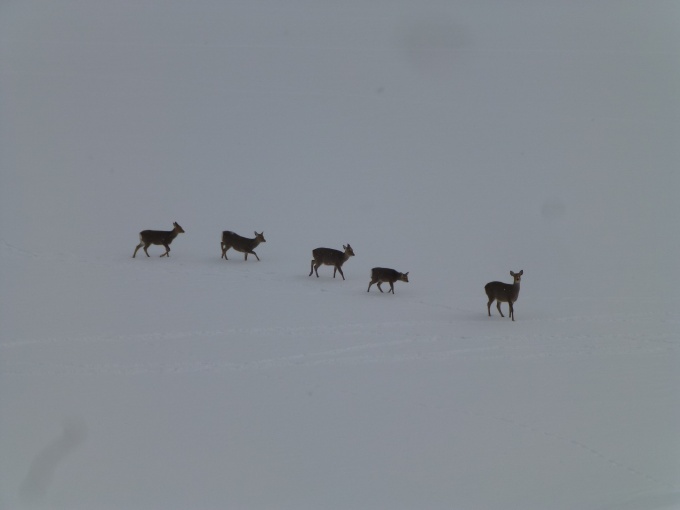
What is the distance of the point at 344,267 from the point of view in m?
20.7

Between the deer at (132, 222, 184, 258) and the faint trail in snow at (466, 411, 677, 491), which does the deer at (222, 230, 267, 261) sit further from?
the faint trail in snow at (466, 411, 677, 491)

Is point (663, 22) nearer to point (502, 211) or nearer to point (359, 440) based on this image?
point (502, 211)

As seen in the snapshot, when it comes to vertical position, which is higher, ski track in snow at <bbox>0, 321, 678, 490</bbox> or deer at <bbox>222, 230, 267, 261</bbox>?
deer at <bbox>222, 230, 267, 261</bbox>

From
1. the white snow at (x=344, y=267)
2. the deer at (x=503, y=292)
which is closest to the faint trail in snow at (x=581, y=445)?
the white snow at (x=344, y=267)

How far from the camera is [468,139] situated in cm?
3122

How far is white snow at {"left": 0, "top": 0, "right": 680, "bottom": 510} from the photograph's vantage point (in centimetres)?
1077

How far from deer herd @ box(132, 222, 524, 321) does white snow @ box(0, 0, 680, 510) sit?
0.38 meters

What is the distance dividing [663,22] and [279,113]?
66.2 feet

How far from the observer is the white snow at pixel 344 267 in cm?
1077

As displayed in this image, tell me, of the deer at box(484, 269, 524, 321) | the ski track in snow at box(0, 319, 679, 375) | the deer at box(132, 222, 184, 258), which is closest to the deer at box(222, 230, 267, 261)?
the deer at box(132, 222, 184, 258)

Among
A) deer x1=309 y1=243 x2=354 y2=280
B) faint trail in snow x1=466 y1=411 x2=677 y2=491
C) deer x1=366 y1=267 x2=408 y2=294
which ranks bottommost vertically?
faint trail in snow x1=466 y1=411 x2=677 y2=491

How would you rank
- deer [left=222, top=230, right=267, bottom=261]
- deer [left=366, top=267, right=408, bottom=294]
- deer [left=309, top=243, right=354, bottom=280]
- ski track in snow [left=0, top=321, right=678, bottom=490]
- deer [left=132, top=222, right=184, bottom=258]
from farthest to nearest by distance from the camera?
deer [left=222, top=230, right=267, bottom=261], deer [left=132, top=222, right=184, bottom=258], deer [left=309, top=243, right=354, bottom=280], deer [left=366, top=267, right=408, bottom=294], ski track in snow [left=0, top=321, right=678, bottom=490]

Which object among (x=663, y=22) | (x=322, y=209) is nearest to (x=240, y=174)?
(x=322, y=209)

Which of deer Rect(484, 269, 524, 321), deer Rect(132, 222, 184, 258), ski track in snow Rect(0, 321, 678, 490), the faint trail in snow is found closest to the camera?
the faint trail in snow
